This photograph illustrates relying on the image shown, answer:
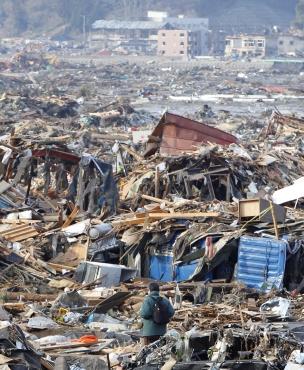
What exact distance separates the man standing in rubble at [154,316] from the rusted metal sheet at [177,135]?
10531 mm

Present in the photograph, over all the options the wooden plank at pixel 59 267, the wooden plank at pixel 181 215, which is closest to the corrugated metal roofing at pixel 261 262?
the wooden plank at pixel 181 215

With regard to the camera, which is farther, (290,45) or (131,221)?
(290,45)

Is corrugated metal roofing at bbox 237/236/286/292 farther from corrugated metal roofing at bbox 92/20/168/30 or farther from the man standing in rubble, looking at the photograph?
corrugated metal roofing at bbox 92/20/168/30

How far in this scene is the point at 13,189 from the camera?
1802cm

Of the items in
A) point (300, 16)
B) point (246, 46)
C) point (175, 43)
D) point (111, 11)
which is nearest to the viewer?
point (175, 43)

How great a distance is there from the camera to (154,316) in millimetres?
10656

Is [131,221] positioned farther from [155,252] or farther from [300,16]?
[300,16]

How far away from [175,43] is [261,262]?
9158cm

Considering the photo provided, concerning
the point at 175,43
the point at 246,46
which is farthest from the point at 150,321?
the point at 246,46

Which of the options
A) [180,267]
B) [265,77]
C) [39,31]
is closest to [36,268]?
[180,267]

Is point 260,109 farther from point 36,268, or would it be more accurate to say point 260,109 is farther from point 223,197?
point 36,268

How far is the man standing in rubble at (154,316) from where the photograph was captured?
1063 cm

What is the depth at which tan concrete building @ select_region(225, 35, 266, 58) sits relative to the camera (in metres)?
104

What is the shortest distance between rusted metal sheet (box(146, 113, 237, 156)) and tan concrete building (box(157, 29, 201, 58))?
268 ft
